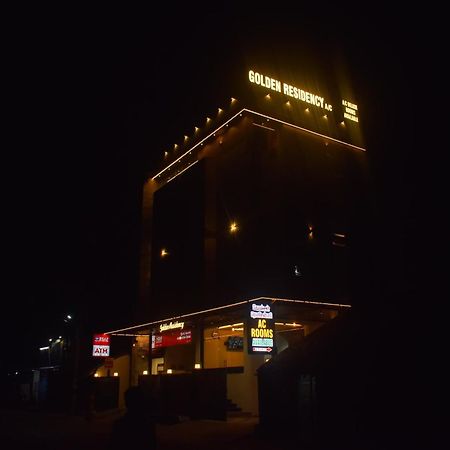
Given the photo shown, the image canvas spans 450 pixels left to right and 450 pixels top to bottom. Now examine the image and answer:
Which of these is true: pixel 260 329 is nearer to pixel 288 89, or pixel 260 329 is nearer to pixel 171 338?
→ pixel 171 338

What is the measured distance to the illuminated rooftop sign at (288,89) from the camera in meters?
30.1

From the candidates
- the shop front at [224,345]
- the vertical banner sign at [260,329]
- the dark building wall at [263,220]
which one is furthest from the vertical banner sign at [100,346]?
the vertical banner sign at [260,329]

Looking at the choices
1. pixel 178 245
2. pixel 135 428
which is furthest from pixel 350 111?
pixel 135 428

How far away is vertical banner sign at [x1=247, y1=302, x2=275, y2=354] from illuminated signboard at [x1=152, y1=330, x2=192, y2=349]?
27.0 ft

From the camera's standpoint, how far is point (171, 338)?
3152 cm

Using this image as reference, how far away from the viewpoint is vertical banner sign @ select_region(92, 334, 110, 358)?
1439 inches

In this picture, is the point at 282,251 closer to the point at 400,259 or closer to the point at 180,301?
the point at 400,259

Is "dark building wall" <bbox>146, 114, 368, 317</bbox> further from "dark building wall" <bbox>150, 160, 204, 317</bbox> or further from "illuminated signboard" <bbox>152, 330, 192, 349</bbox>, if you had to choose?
"illuminated signboard" <bbox>152, 330, 192, 349</bbox>

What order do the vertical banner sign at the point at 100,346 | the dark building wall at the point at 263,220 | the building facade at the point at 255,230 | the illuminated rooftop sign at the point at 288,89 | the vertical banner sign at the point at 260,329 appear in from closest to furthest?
1. the vertical banner sign at the point at 260,329
2. the building facade at the point at 255,230
3. the dark building wall at the point at 263,220
4. the illuminated rooftop sign at the point at 288,89
5. the vertical banner sign at the point at 100,346

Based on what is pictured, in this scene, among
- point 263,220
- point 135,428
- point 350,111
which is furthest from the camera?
point 350,111

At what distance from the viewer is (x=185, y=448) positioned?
1630 centimetres

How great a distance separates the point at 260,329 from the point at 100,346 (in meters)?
18.4

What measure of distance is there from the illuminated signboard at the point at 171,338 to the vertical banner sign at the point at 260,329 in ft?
27.0

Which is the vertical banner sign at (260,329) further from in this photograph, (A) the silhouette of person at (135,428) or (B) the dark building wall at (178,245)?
(A) the silhouette of person at (135,428)
